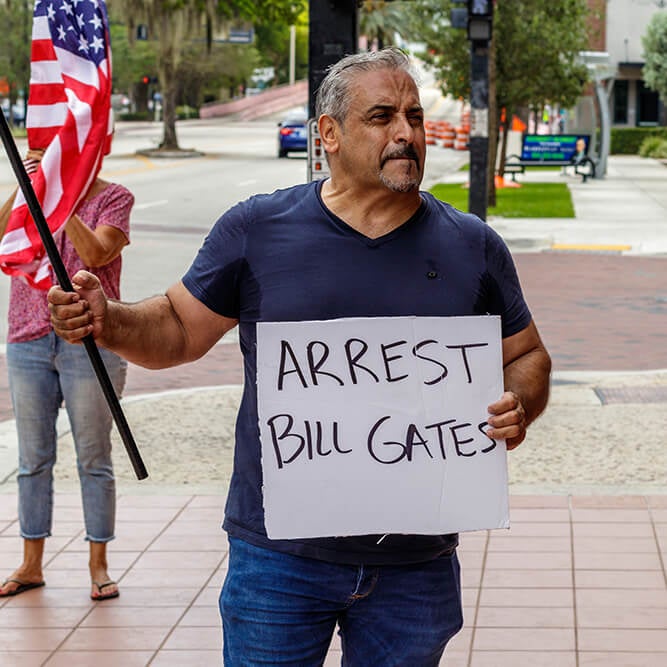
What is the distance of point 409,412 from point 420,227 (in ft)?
1.34

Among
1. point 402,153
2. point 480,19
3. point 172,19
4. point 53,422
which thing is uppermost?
point 172,19

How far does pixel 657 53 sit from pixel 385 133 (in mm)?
50280

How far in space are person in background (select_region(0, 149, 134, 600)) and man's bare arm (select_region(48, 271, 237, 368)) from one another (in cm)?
199

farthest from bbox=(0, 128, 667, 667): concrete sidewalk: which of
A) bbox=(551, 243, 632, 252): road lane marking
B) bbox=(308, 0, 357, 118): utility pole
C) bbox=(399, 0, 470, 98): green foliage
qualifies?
bbox=(399, 0, 470, 98): green foliage

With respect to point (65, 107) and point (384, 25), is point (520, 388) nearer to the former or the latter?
point (65, 107)

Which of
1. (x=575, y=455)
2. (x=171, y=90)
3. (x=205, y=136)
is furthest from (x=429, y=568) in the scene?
(x=205, y=136)

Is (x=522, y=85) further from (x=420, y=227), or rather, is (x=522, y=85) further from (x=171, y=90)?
(x=420, y=227)

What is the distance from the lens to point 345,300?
10.4 feet

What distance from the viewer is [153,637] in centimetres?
535

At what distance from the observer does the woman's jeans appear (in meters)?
5.55

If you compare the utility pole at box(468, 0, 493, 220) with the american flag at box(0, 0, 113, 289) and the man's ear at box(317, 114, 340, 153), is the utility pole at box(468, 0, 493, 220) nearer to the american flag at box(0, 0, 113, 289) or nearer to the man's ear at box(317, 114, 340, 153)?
the american flag at box(0, 0, 113, 289)

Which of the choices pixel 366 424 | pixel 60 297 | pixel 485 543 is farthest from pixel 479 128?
pixel 60 297

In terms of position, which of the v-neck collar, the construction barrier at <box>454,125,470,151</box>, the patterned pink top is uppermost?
the v-neck collar

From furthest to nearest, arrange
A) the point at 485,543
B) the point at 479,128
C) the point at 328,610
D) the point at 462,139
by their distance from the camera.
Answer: the point at 462,139 → the point at 479,128 → the point at 485,543 → the point at 328,610
